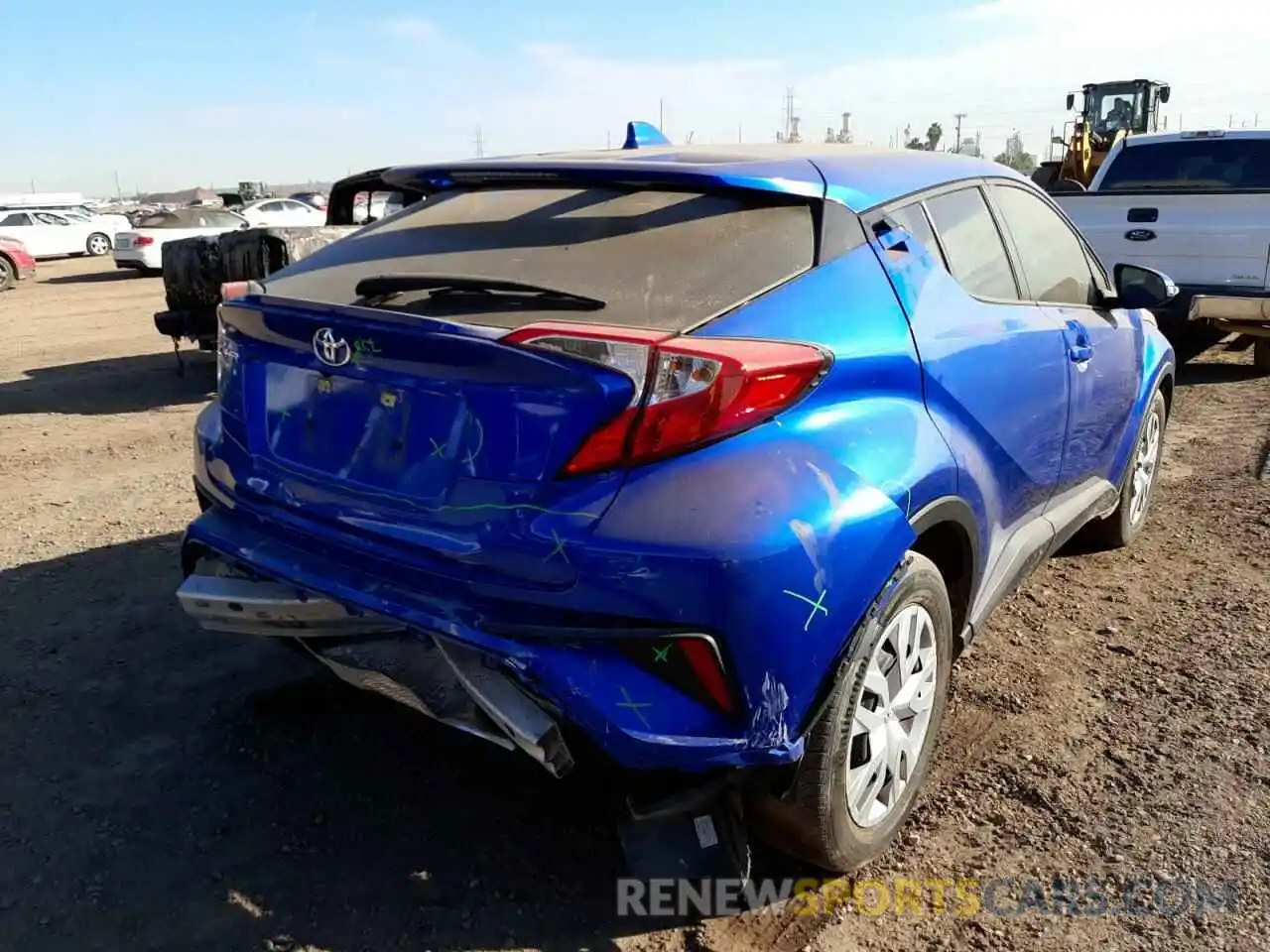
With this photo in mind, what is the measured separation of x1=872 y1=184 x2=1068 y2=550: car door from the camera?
8.91ft

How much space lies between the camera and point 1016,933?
2.43 meters

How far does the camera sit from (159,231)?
22.0 metres

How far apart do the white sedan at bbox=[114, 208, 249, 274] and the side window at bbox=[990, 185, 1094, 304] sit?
19.9 m

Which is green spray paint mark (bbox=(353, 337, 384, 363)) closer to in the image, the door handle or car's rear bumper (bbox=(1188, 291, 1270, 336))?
the door handle

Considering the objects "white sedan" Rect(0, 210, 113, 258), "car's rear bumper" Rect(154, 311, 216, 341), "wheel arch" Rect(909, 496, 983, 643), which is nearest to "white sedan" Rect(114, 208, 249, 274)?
"white sedan" Rect(0, 210, 113, 258)

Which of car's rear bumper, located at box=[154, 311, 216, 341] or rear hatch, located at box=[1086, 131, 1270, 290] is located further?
car's rear bumper, located at box=[154, 311, 216, 341]

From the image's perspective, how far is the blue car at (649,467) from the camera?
2.09 meters

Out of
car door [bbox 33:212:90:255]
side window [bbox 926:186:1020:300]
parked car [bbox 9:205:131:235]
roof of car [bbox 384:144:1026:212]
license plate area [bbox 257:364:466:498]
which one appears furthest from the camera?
parked car [bbox 9:205:131:235]

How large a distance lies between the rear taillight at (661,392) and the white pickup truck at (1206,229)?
6463mm

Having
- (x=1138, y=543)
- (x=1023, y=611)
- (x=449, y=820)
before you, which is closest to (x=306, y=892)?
(x=449, y=820)

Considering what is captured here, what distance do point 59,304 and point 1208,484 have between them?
17.4 meters

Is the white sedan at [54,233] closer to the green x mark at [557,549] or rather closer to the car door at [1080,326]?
the car door at [1080,326]

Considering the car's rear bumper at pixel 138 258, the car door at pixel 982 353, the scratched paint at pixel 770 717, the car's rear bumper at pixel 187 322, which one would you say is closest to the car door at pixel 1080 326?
the car door at pixel 982 353

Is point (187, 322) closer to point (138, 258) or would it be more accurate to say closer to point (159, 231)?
point (138, 258)
